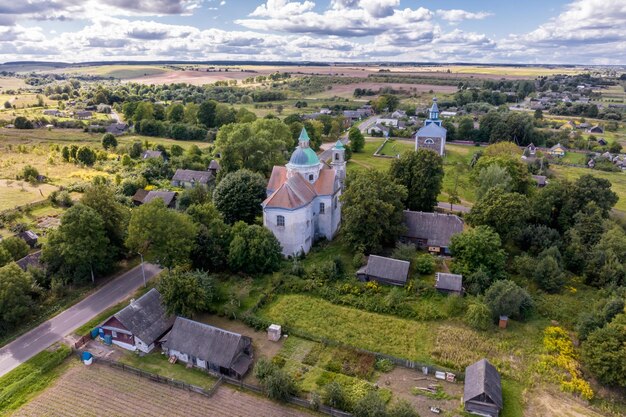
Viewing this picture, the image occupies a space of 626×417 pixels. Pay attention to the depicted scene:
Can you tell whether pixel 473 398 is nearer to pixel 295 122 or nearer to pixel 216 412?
pixel 216 412

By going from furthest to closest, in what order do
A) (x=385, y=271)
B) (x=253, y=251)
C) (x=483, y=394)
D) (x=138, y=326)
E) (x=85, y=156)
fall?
(x=85, y=156), (x=385, y=271), (x=253, y=251), (x=138, y=326), (x=483, y=394)

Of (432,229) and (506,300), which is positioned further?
(432,229)

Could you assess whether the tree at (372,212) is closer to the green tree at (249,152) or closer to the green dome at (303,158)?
the green dome at (303,158)

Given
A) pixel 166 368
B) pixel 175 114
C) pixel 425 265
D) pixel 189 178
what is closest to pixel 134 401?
pixel 166 368

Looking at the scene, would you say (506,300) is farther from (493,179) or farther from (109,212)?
(109,212)

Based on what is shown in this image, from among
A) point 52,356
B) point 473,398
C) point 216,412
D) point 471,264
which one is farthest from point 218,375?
point 471,264

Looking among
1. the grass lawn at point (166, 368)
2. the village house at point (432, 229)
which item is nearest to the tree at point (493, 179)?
the village house at point (432, 229)
